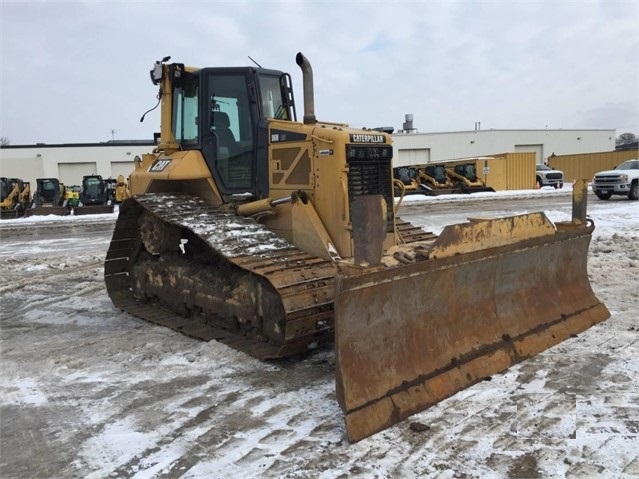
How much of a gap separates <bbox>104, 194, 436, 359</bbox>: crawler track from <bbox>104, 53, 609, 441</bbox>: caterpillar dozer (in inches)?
0.7

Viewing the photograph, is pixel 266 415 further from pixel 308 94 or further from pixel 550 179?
pixel 550 179

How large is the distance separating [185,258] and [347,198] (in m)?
2.23

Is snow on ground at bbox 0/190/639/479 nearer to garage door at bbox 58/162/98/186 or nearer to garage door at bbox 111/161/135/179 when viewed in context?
garage door at bbox 111/161/135/179

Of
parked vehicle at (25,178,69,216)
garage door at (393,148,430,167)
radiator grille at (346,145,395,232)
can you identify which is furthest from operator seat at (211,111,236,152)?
garage door at (393,148,430,167)

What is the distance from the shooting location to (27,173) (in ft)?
156

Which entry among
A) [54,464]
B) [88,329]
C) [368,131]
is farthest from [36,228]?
[54,464]

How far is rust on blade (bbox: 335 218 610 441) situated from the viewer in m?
3.72

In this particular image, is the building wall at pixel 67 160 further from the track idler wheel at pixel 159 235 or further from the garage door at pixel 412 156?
the track idler wheel at pixel 159 235

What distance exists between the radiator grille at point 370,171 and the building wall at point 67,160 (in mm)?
A: 45915

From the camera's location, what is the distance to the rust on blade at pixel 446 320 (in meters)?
3.72

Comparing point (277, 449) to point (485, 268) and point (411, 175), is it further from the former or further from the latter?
point (411, 175)

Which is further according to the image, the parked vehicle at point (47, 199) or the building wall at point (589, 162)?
the building wall at point (589, 162)

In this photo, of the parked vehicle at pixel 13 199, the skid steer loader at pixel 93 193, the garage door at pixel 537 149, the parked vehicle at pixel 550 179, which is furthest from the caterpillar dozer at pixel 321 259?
the garage door at pixel 537 149

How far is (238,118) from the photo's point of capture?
634cm
